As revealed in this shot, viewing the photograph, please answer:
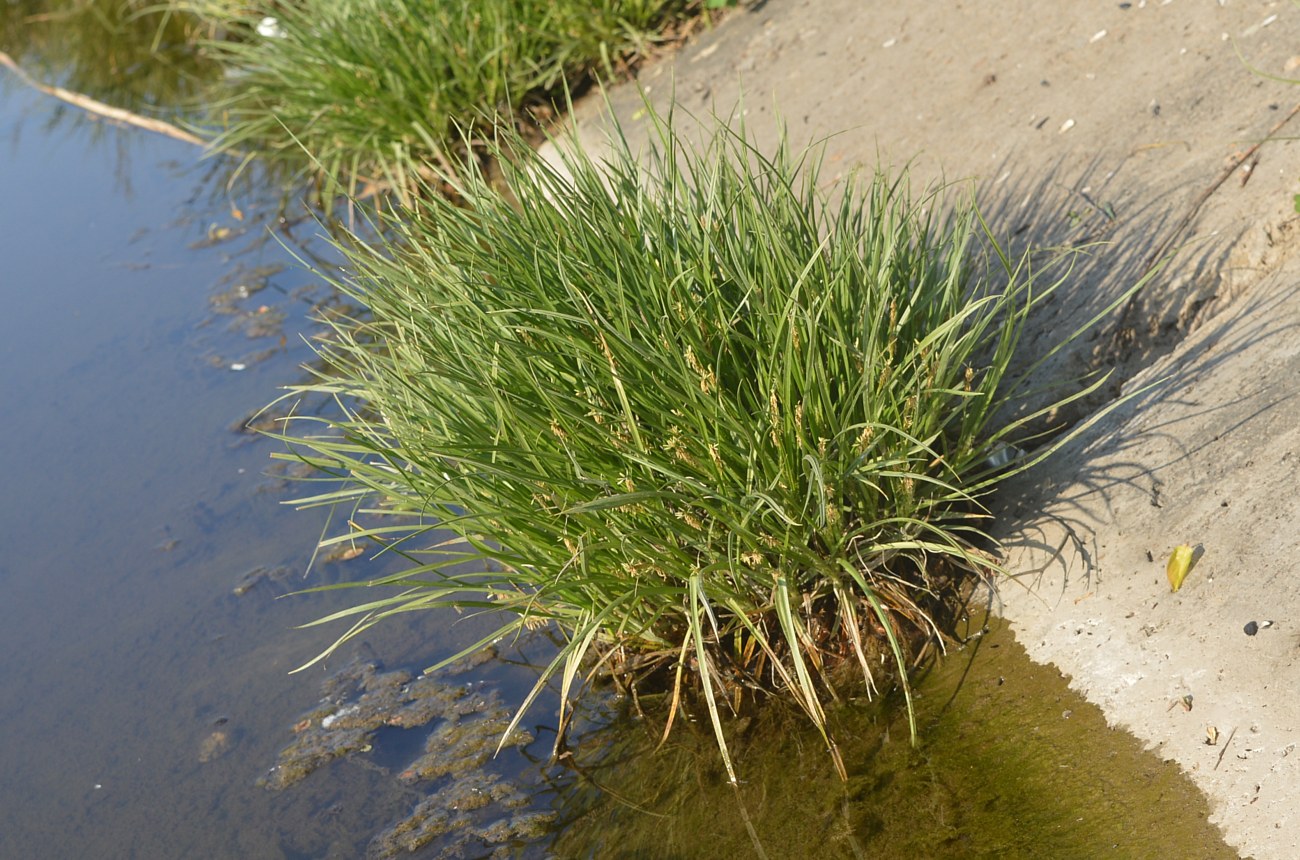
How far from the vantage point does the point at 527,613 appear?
2670mm

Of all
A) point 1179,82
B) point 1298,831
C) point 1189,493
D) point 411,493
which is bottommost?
point 1298,831

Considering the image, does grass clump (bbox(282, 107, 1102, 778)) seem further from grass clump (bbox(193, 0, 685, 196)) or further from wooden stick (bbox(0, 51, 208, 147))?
wooden stick (bbox(0, 51, 208, 147))

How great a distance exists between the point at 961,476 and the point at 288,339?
3.23 metres

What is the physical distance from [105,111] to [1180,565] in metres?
7.43

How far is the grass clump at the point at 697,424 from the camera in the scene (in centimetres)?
254

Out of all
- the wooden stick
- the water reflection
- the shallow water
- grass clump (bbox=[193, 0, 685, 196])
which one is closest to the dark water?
the shallow water

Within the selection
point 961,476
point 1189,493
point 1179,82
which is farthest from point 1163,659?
point 1179,82

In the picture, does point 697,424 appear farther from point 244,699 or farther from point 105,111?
→ point 105,111

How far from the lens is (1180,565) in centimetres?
241

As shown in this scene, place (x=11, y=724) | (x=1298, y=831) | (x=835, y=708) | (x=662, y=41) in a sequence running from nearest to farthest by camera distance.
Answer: (x=1298, y=831)
(x=835, y=708)
(x=11, y=724)
(x=662, y=41)

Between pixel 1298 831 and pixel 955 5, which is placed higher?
pixel 955 5

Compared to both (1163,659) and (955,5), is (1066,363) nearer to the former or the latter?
(1163,659)

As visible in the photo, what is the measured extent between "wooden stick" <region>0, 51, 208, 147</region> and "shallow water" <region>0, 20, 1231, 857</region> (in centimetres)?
Answer: 133

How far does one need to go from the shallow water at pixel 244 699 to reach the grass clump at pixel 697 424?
8.2 inches
